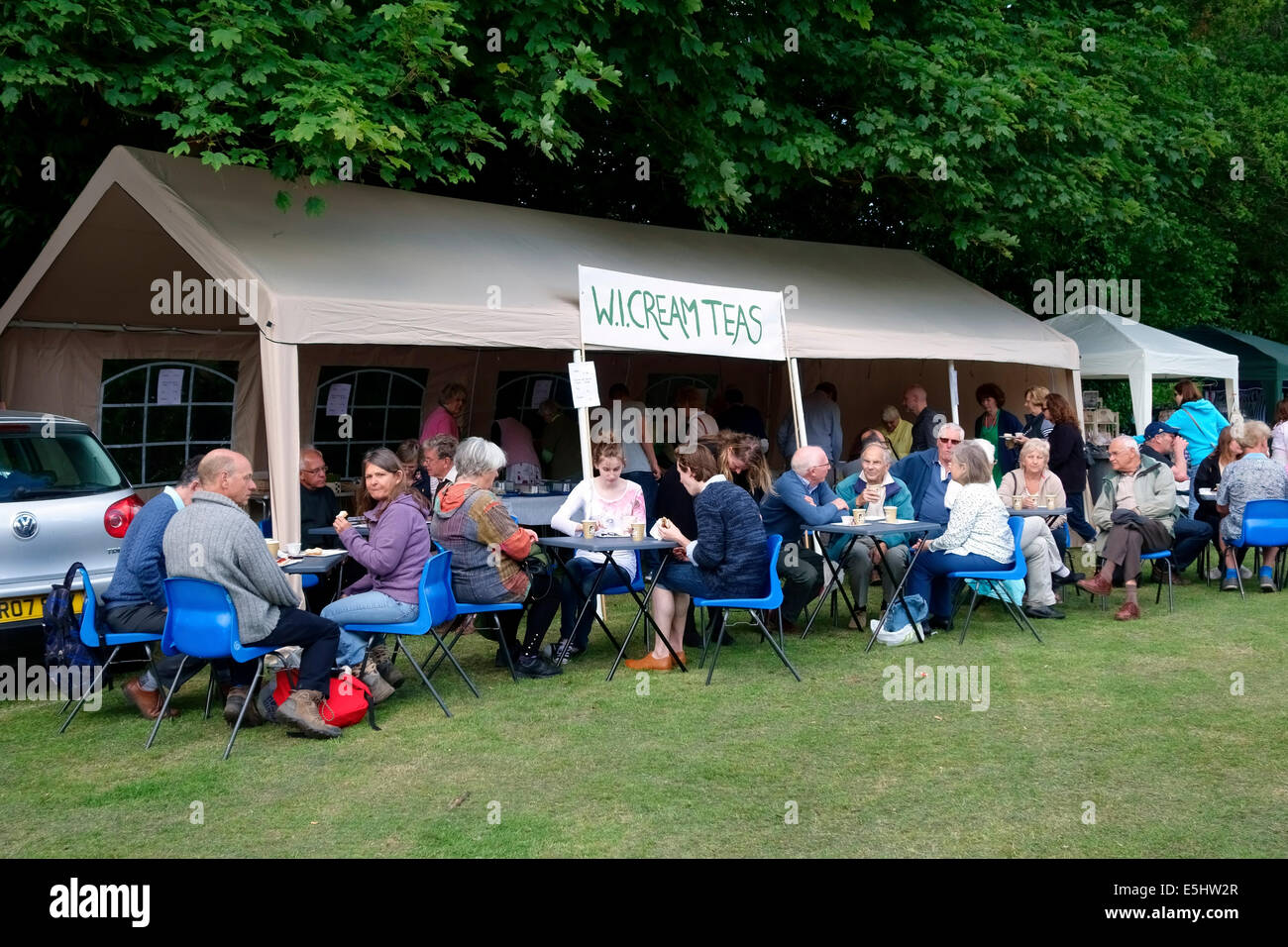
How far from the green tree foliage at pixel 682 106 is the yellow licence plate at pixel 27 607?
2.78 metres

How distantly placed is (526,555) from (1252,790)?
3.48m

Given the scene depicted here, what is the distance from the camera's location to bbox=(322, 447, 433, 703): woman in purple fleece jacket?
600 centimetres

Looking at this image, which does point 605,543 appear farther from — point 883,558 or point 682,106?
point 682,106

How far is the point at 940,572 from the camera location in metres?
7.95

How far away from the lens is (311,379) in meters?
11.2

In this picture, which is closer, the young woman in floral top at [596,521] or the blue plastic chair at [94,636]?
the blue plastic chair at [94,636]

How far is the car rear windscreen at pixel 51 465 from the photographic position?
662 centimetres

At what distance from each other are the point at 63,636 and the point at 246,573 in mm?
1237

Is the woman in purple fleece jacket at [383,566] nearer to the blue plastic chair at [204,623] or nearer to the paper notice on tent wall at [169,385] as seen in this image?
the blue plastic chair at [204,623]
